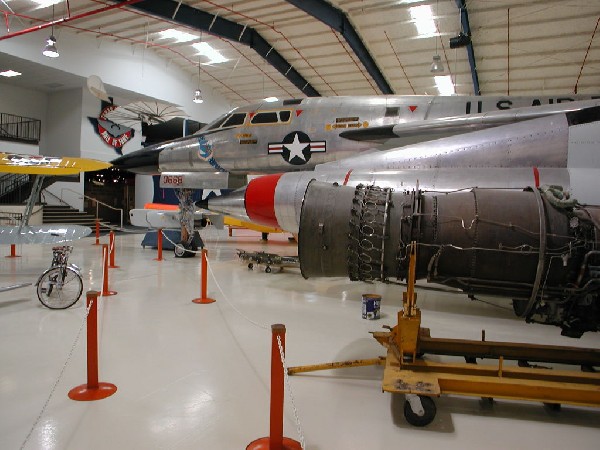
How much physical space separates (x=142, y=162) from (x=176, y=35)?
31.7ft

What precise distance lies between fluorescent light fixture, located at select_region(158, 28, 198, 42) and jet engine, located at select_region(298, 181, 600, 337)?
16.8m

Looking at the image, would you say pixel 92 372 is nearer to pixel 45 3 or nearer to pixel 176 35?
pixel 45 3

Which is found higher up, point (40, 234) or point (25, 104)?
point (25, 104)

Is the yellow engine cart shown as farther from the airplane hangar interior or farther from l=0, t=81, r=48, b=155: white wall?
l=0, t=81, r=48, b=155: white wall

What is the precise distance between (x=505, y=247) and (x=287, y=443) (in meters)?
2.22

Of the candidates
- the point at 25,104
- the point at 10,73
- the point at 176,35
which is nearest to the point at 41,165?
the point at 176,35

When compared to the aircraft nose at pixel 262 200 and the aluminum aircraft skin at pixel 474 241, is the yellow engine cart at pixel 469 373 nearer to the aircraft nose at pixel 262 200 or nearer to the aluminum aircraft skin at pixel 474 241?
the aluminum aircraft skin at pixel 474 241

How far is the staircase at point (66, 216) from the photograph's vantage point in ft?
63.7

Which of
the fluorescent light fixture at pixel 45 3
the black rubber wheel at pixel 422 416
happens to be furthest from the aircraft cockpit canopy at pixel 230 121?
the fluorescent light fixture at pixel 45 3

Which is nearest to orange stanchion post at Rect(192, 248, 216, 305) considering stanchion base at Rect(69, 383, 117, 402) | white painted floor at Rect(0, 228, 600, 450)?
white painted floor at Rect(0, 228, 600, 450)

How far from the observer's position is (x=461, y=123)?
23.0 feet

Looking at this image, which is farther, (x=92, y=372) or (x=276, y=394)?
(x=92, y=372)

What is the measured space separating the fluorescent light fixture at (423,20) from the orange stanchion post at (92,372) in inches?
553

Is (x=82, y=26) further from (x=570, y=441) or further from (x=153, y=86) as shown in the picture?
(x=570, y=441)
